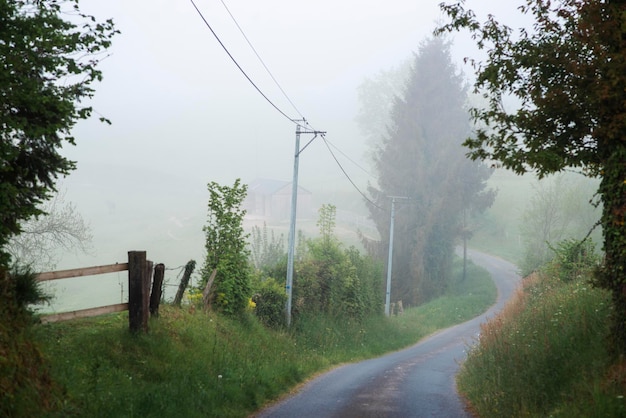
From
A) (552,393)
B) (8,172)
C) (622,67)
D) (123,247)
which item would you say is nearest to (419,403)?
(552,393)

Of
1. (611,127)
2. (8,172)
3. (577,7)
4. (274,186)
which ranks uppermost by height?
(274,186)

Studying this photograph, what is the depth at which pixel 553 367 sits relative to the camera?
1128 cm

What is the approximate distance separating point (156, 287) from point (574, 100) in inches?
334

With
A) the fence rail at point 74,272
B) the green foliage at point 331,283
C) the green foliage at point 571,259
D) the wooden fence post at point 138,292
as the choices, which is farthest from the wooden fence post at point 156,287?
the green foliage at point 571,259

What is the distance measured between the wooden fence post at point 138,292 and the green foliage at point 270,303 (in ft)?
34.1

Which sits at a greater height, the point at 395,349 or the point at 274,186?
the point at 274,186

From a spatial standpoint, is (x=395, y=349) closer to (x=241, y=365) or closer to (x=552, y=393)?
(x=241, y=365)

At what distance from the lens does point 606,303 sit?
12016mm

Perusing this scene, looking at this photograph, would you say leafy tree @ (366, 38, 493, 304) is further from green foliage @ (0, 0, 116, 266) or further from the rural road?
green foliage @ (0, 0, 116, 266)

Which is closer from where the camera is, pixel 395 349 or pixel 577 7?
pixel 577 7

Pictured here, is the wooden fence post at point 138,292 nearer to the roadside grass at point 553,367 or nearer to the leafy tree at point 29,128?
the leafy tree at point 29,128

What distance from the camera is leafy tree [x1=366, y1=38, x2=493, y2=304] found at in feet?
171

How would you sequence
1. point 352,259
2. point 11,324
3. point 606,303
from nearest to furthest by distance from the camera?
point 11,324 < point 606,303 < point 352,259

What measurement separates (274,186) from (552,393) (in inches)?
3855
